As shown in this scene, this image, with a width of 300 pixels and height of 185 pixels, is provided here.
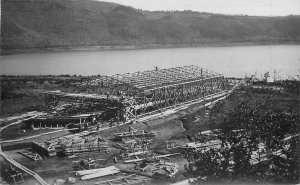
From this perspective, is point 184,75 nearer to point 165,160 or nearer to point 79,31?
point 165,160

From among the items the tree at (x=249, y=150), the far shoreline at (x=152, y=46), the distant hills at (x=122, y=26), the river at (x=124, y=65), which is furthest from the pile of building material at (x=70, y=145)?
the distant hills at (x=122, y=26)

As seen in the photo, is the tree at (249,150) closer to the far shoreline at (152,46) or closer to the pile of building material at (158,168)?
the pile of building material at (158,168)

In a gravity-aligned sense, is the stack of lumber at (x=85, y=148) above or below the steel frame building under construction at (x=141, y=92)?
below

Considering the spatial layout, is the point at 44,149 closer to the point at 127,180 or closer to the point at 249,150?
the point at 127,180

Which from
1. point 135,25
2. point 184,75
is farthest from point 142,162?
point 135,25

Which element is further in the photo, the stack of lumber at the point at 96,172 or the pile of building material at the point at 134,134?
the pile of building material at the point at 134,134

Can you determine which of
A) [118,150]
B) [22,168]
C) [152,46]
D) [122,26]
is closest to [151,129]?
[118,150]

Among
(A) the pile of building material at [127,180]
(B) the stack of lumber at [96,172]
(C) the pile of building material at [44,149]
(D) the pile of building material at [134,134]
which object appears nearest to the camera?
(A) the pile of building material at [127,180]

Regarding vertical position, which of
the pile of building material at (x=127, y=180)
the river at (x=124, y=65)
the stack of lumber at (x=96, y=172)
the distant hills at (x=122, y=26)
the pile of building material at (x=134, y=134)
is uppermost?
the distant hills at (x=122, y=26)
